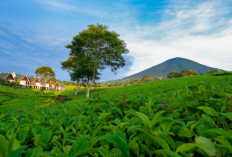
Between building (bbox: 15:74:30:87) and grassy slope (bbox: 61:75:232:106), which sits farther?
building (bbox: 15:74:30:87)

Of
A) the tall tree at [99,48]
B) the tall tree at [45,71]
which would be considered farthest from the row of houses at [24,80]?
the tall tree at [99,48]

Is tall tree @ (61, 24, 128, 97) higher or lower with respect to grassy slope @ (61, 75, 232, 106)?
higher

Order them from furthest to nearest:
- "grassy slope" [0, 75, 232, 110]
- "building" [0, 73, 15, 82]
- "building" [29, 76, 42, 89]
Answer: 1. "building" [29, 76, 42, 89]
2. "building" [0, 73, 15, 82]
3. "grassy slope" [0, 75, 232, 110]

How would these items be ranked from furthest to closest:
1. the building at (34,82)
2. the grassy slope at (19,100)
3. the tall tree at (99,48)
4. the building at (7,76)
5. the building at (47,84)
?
the building at (47,84) → the building at (34,82) → the building at (7,76) → the tall tree at (99,48) → the grassy slope at (19,100)

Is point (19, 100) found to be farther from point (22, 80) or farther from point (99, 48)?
point (22, 80)

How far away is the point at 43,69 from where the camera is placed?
69688mm

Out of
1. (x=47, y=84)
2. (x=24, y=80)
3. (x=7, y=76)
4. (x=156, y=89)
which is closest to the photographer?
(x=156, y=89)

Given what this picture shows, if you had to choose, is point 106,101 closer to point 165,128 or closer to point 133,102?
point 133,102

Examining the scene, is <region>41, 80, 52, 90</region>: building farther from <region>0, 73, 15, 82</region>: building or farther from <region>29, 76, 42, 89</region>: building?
<region>0, 73, 15, 82</region>: building

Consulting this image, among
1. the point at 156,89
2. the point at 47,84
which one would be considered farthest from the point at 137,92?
the point at 47,84

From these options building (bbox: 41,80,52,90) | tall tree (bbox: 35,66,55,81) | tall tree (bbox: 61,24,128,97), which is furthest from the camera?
building (bbox: 41,80,52,90)

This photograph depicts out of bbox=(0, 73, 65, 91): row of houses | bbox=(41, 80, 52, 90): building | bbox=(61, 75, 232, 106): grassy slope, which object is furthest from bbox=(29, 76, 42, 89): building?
bbox=(61, 75, 232, 106): grassy slope

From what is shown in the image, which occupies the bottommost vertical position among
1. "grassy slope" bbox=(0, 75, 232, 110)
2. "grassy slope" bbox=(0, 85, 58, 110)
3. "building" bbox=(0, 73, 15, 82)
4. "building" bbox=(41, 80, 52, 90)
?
"grassy slope" bbox=(0, 85, 58, 110)

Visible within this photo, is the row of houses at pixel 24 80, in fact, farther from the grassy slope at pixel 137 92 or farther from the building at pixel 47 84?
the grassy slope at pixel 137 92
